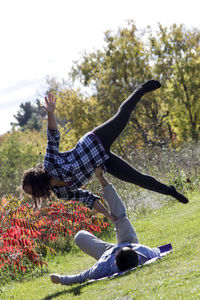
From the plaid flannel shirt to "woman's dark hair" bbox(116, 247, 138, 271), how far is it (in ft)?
2.61

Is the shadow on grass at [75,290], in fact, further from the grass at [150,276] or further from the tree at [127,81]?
the tree at [127,81]

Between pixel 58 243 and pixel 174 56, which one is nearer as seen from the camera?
pixel 58 243

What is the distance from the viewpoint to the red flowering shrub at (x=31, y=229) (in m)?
6.49

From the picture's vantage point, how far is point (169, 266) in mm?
4930

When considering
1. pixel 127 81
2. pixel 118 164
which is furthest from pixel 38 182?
pixel 127 81

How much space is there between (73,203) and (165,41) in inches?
437

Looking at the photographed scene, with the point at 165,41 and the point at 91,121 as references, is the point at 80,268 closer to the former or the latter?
the point at 91,121

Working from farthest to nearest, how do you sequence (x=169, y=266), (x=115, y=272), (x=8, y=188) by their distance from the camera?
1. (x=8, y=188)
2. (x=115, y=272)
3. (x=169, y=266)

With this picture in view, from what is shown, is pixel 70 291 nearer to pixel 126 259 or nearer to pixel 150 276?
pixel 126 259

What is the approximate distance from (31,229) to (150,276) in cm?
282

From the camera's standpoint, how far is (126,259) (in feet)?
17.3

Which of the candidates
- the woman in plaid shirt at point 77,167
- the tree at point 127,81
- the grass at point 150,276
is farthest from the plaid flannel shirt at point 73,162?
the tree at point 127,81

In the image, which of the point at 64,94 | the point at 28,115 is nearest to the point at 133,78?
the point at 64,94

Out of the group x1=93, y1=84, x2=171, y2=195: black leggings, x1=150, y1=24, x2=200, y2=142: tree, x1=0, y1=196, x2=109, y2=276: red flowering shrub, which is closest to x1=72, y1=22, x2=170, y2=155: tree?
x1=150, y1=24, x2=200, y2=142: tree
